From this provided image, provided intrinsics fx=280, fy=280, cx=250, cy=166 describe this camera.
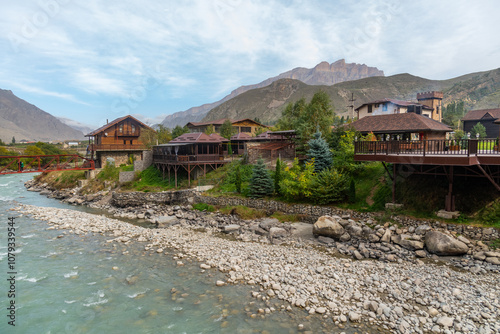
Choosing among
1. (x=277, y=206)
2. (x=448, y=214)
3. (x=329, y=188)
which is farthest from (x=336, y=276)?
(x=277, y=206)

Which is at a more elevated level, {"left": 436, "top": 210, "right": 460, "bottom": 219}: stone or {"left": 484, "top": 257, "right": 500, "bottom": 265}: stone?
{"left": 436, "top": 210, "right": 460, "bottom": 219}: stone

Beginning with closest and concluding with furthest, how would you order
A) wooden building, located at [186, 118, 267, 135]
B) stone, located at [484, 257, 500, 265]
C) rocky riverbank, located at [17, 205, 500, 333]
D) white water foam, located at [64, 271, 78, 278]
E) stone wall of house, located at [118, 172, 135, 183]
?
rocky riverbank, located at [17, 205, 500, 333]
stone, located at [484, 257, 500, 265]
white water foam, located at [64, 271, 78, 278]
stone wall of house, located at [118, 172, 135, 183]
wooden building, located at [186, 118, 267, 135]

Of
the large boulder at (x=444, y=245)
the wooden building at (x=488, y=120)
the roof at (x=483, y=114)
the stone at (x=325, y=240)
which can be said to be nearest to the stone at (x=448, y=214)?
the large boulder at (x=444, y=245)

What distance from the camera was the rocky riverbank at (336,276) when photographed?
10.3m

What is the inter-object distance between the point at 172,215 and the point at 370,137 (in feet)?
64.9

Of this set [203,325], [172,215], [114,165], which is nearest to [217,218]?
[172,215]

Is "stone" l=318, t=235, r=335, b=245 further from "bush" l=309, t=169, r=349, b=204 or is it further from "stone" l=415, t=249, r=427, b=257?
"stone" l=415, t=249, r=427, b=257

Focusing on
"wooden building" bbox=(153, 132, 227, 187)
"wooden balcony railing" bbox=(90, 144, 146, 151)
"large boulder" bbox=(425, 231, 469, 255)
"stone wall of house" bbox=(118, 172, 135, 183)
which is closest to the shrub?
"wooden building" bbox=(153, 132, 227, 187)

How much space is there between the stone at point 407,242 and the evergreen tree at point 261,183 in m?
11.2

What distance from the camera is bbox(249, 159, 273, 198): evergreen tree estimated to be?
25078mm

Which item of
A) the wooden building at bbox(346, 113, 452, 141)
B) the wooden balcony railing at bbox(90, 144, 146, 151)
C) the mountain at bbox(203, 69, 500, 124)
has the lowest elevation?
the wooden balcony railing at bbox(90, 144, 146, 151)

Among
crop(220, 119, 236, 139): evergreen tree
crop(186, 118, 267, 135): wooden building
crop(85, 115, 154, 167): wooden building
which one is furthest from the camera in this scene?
crop(186, 118, 267, 135): wooden building

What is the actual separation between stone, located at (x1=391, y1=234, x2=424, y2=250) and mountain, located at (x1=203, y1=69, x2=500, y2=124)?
356ft

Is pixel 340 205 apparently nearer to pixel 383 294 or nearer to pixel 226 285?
pixel 383 294
